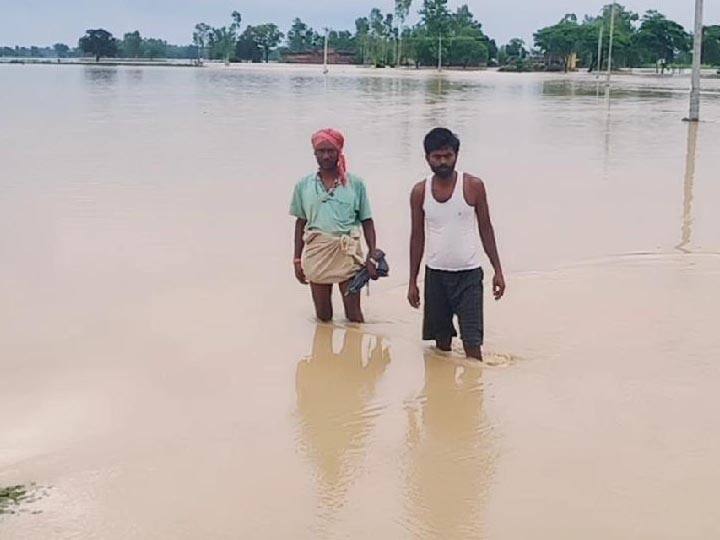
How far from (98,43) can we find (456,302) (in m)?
127

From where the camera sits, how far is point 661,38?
84.4 metres

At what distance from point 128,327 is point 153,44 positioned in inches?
6493

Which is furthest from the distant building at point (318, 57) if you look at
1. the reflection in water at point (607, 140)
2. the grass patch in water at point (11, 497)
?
the grass patch in water at point (11, 497)

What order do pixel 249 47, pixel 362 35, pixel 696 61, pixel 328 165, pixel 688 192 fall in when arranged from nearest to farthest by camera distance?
pixel 328 165, pixel 688 192, pixel 696 61, pixel 362 35, pixel 249 47

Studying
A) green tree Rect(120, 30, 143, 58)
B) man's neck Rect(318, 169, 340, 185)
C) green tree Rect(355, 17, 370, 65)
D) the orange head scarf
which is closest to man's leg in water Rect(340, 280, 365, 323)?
man's neck Rect(318, 169, 340, 185)

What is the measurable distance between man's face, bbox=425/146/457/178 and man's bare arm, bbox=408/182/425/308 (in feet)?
0.75

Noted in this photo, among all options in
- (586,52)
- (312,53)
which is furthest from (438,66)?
(312,53)

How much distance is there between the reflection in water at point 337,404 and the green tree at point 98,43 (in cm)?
12404

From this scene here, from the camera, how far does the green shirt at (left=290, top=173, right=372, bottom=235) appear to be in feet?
20.9

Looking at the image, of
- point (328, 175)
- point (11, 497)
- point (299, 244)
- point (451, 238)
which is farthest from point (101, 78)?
point (11, 497)

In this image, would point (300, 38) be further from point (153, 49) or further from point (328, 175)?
point (328, 175)

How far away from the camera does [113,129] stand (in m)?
22.1

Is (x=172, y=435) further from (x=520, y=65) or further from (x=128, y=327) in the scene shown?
(x=520, y=65)

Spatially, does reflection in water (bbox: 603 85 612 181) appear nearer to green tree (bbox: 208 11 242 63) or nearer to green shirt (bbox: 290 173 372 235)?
green shirt (bbox: 290 173 372 235)
